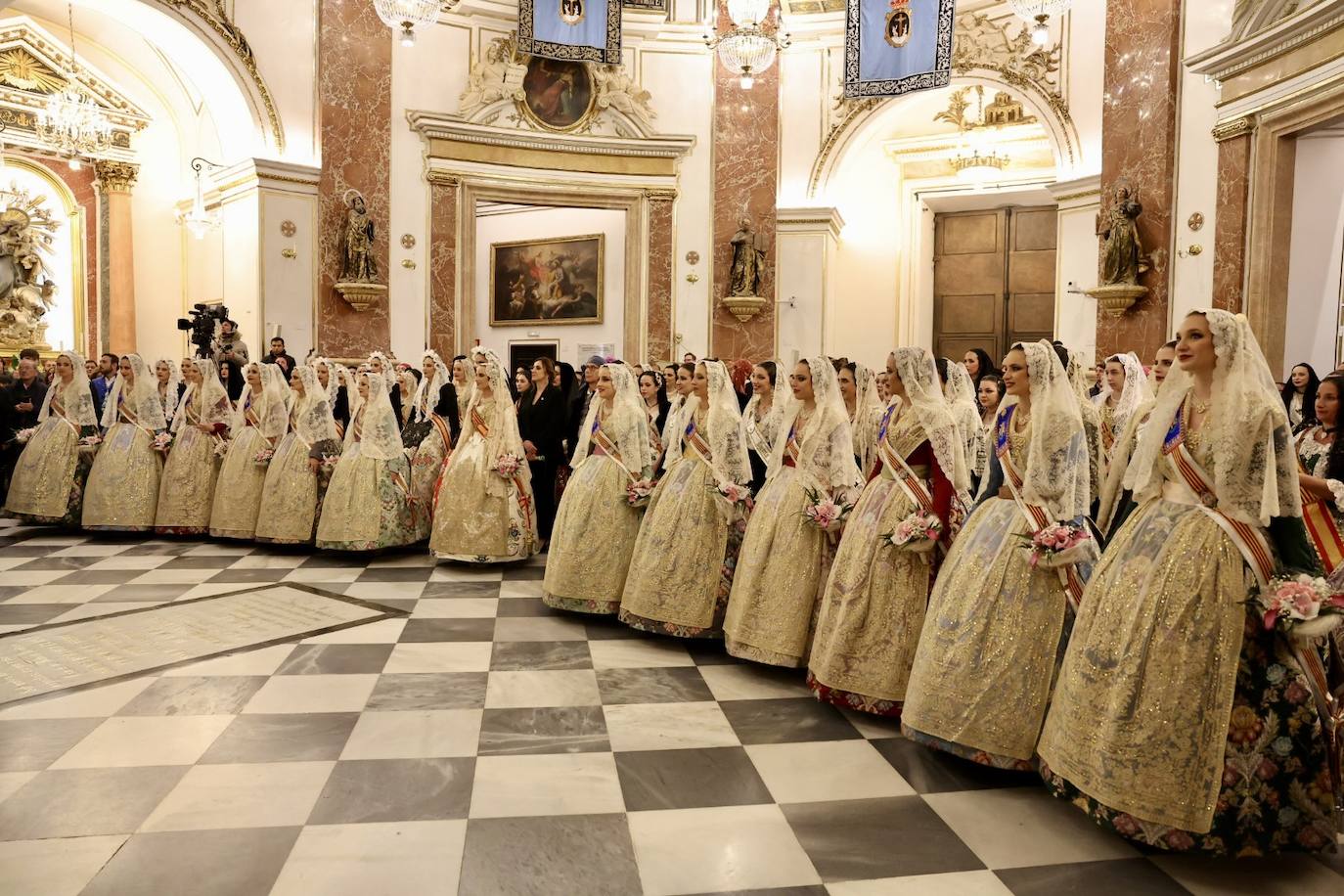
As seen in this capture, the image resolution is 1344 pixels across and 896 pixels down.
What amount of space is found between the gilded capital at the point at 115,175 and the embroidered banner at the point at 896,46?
10306mm

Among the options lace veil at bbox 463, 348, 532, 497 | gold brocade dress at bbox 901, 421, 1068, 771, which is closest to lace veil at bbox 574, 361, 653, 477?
lace veil at bbox 463, 348, 532, 497

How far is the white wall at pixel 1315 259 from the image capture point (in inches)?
308

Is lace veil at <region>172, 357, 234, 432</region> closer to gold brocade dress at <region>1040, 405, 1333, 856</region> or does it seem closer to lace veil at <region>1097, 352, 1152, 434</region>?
lace veil at <region>1097, 352, 1152, 434</region>

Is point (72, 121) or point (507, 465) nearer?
point (507, 465)

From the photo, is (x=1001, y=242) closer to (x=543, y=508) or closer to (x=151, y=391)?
(x=543, y=508)

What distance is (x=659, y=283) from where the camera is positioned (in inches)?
515

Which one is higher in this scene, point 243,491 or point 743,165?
point 743,165

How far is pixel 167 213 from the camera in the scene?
1364cm

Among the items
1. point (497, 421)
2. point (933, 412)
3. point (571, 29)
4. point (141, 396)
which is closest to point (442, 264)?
point (571, 29)

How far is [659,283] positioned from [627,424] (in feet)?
25.8

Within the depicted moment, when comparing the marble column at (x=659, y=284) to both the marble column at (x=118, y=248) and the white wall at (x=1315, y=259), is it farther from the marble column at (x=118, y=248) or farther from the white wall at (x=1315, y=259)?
the marble column at (x=118, y=248)

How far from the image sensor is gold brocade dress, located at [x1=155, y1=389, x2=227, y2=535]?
25.1 feet

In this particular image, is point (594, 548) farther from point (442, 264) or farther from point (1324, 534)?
point (442, 264)

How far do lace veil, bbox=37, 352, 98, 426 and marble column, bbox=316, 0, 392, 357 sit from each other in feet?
11.7
